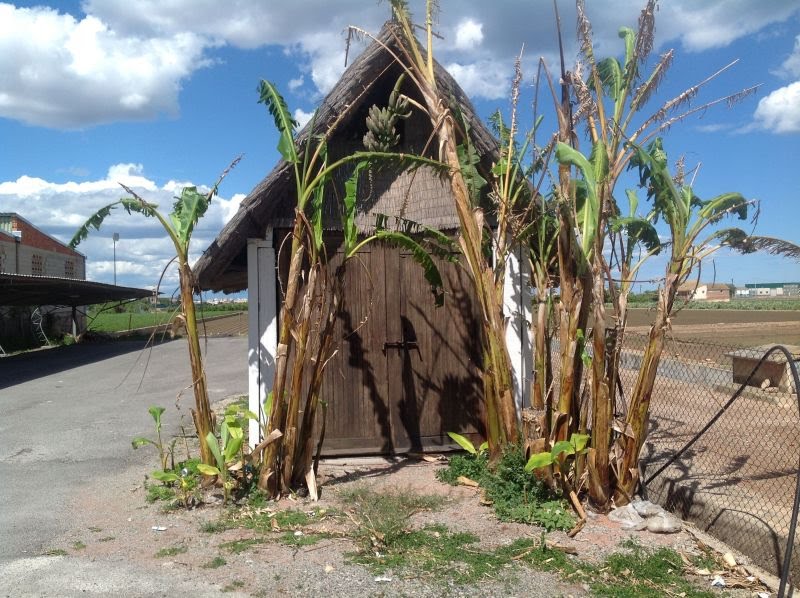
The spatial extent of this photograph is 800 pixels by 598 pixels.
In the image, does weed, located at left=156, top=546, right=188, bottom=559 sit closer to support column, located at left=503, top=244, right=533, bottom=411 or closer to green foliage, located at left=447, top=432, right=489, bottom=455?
green foliage, located at left=447, top=432, right=489, bottom=455

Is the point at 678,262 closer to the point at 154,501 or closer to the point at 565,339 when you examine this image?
the point at 565,339

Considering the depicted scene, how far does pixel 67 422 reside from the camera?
10.7 meters

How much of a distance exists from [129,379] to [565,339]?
1341 centimetres

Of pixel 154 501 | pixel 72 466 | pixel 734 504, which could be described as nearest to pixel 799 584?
pixel 734 504

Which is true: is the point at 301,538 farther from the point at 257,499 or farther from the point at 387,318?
the point at 387,318

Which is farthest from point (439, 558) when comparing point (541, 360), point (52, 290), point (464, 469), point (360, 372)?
point (52, 290)

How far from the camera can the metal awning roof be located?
16781 millimetres

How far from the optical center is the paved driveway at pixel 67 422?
19.8ft

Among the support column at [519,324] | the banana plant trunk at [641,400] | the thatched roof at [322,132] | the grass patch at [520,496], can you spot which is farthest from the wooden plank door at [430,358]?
the banana plant trunk at [641,400]

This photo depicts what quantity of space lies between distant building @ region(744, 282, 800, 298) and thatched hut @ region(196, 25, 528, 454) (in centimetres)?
9270

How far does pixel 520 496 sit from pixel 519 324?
2250 mm

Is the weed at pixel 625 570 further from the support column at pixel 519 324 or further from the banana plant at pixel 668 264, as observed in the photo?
the support column at pixel 519 324

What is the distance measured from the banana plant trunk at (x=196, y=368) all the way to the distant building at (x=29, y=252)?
23.8m

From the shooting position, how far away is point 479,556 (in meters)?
4.80
